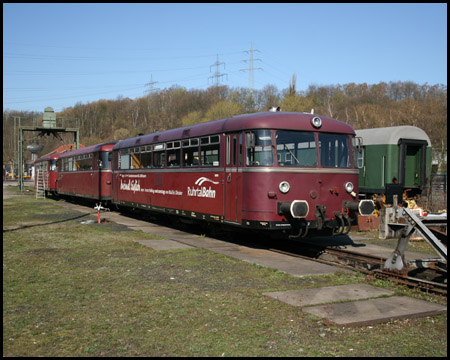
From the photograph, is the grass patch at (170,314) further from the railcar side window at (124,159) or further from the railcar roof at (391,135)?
the railcar roof at (391,135)

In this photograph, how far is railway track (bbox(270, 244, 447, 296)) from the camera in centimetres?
770

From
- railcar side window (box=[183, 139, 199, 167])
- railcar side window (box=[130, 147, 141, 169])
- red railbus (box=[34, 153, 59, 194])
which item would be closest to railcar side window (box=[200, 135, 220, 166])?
railcar side window (box=[183, 139, 199, 167])

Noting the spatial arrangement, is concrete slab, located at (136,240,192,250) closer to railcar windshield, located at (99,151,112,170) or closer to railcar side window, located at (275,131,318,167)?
railcar side window, located at (275,131,318,167)

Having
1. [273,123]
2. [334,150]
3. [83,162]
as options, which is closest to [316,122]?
[334,150]

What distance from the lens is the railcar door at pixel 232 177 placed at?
11578 millimetres

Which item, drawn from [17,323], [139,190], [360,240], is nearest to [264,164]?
[360,240]

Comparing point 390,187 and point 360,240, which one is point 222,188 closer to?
point 360,240

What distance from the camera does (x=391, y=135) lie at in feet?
63.5

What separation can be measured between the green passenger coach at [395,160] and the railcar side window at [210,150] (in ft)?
27.8

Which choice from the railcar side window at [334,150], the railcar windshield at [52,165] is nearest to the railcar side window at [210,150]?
the railcar side window at [334,150]

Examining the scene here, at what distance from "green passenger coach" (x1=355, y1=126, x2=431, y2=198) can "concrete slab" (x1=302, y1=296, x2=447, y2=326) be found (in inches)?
492

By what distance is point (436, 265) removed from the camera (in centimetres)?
870

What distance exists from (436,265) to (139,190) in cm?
1211

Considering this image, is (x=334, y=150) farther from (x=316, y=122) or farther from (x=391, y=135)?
(x=391, y=135)
